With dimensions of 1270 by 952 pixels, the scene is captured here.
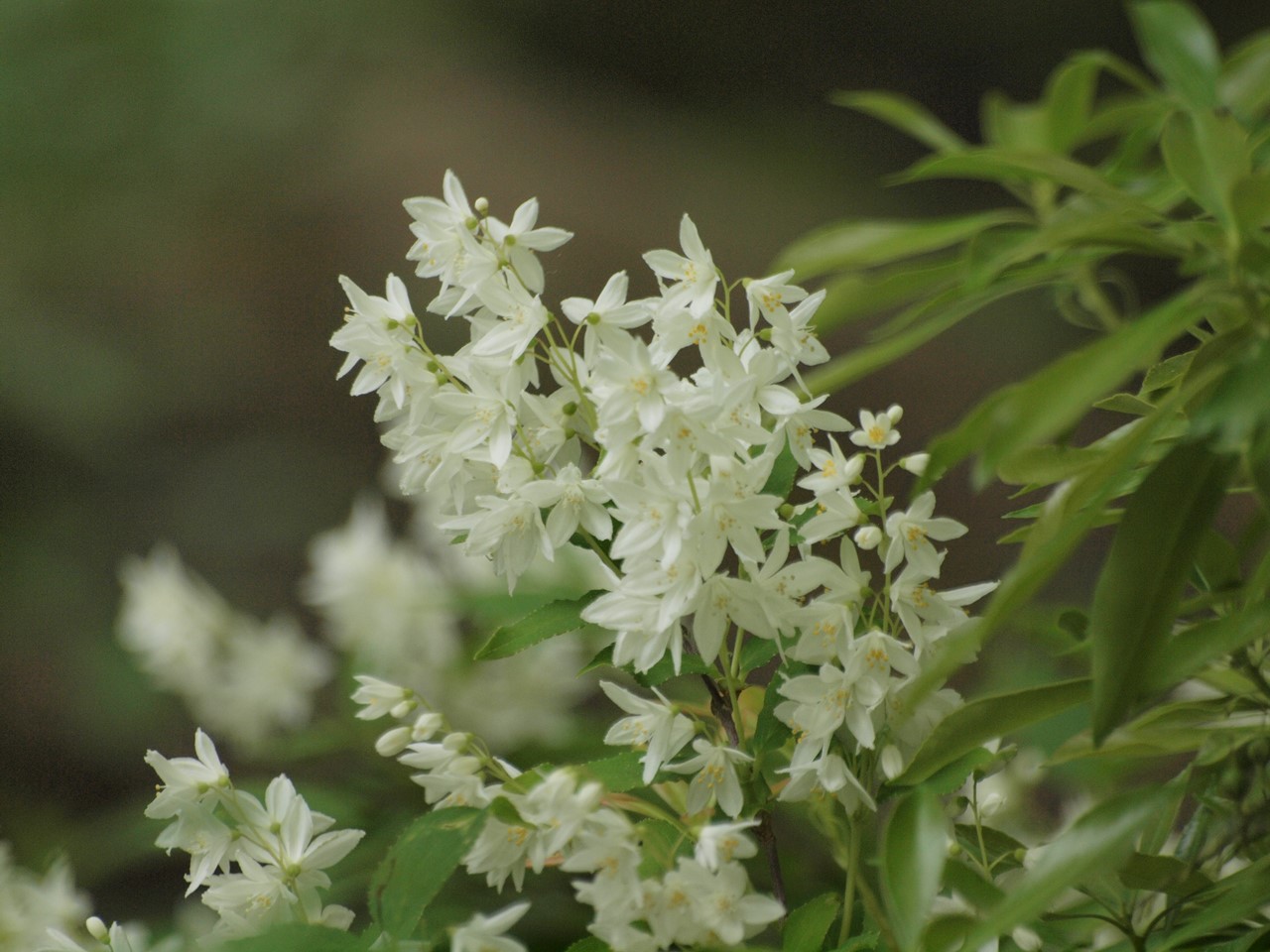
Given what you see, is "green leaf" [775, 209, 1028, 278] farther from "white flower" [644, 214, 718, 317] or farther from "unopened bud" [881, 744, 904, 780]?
"unopened bud" [881, 744, 904, 780]

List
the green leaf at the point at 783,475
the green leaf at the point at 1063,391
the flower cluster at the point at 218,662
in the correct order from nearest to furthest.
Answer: the green leaf at the point at 1063,391 → the green leaf at the point at 783,475 → the flower cluster at the point at 218,662

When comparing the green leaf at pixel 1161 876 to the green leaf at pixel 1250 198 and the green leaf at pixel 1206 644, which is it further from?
the green leaf at pixel 1250 198

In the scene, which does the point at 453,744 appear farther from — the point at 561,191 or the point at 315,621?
the point at 561,191

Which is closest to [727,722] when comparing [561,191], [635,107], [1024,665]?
[1024,665]

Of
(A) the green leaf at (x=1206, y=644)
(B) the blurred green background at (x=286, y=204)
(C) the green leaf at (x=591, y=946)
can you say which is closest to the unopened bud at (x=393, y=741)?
(C) the green leaf at (x=591, y=946)

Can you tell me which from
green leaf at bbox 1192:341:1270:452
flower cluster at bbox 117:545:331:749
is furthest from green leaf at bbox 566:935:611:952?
flower cluster at bbox 117:545:331:749
